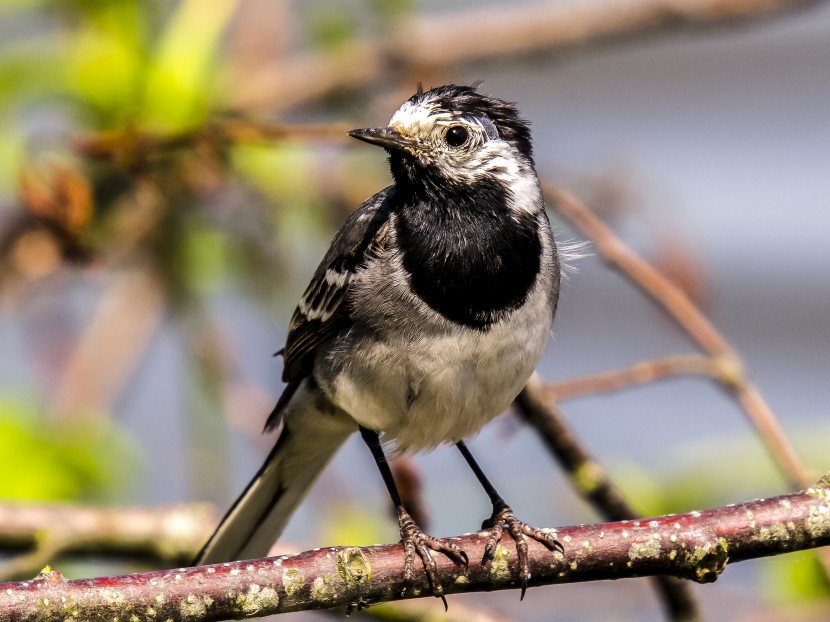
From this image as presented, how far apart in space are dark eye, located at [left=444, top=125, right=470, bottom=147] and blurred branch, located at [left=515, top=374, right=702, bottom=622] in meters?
0.79

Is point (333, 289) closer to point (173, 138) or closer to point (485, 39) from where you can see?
point (173, 138)

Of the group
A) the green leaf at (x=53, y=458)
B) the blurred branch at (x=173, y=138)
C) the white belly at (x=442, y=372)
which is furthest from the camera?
the green leaf at (x=53, y=458)

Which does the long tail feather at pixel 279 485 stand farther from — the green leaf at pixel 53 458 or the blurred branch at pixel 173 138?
the blurred branch at pixel 173 138

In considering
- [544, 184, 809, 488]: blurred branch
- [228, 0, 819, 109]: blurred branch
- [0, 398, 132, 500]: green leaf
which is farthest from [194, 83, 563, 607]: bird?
[228, 0, 819, 109]: blurred branch

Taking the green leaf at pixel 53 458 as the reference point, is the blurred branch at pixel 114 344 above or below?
above

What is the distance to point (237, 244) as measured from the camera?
519 cm

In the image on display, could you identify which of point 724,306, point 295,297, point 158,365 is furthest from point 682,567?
point 724,306

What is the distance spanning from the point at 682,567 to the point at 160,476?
4227 mm

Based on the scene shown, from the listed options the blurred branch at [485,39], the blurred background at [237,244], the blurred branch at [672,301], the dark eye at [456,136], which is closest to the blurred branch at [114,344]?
the blurred background at [237,244]

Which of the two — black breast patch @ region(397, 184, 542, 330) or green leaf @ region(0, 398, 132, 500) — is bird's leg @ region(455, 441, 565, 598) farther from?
green leaf @ region(0, 398, 132, 500)

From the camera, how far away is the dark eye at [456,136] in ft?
12.2

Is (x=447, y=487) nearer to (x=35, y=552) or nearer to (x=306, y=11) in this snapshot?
(x=35, y=552)

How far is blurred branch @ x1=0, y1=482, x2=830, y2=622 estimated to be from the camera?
2547mm

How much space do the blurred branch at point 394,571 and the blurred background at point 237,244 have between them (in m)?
1.05
